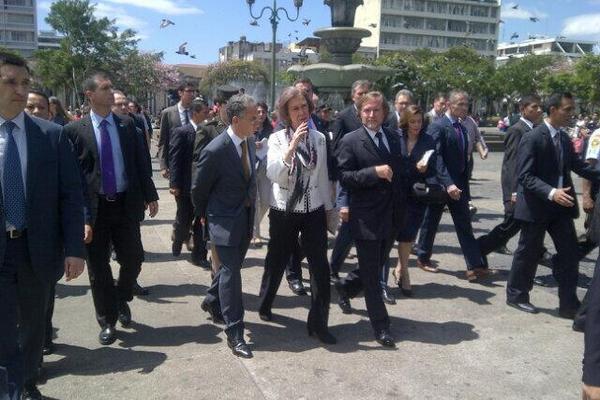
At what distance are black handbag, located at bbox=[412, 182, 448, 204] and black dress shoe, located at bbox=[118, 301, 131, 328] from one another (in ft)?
10.2

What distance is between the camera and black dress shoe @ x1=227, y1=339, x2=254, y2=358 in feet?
13.6

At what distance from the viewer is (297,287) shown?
18.9ft

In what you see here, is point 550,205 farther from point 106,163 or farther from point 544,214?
point 106,163

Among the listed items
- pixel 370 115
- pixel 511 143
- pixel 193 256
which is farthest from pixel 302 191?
pixel 511 143

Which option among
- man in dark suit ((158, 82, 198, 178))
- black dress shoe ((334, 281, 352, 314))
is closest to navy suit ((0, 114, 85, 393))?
black dress shoe ((334, 281, 352, 314))

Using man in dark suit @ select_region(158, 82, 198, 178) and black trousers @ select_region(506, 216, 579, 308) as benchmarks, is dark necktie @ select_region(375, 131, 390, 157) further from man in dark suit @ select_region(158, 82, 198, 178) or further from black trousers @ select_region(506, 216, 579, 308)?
man in dark suit @ select_region(158, 82, 198, 178)

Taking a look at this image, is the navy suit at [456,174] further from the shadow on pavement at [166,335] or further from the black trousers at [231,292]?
the shadow on pavement at [166,335]

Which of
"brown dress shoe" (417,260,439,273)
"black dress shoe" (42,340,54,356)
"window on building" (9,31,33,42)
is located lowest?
"black dress shoe" (42,340,54,356)

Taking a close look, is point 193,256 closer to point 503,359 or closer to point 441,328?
point 441,328

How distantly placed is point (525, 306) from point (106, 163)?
13.5ft

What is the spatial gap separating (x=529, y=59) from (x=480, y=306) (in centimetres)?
6221

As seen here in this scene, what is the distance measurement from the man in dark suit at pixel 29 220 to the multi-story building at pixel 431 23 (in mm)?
104658

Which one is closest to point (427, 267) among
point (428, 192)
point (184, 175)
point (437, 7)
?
point (428, 192)

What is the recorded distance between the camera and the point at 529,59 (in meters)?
60.4
